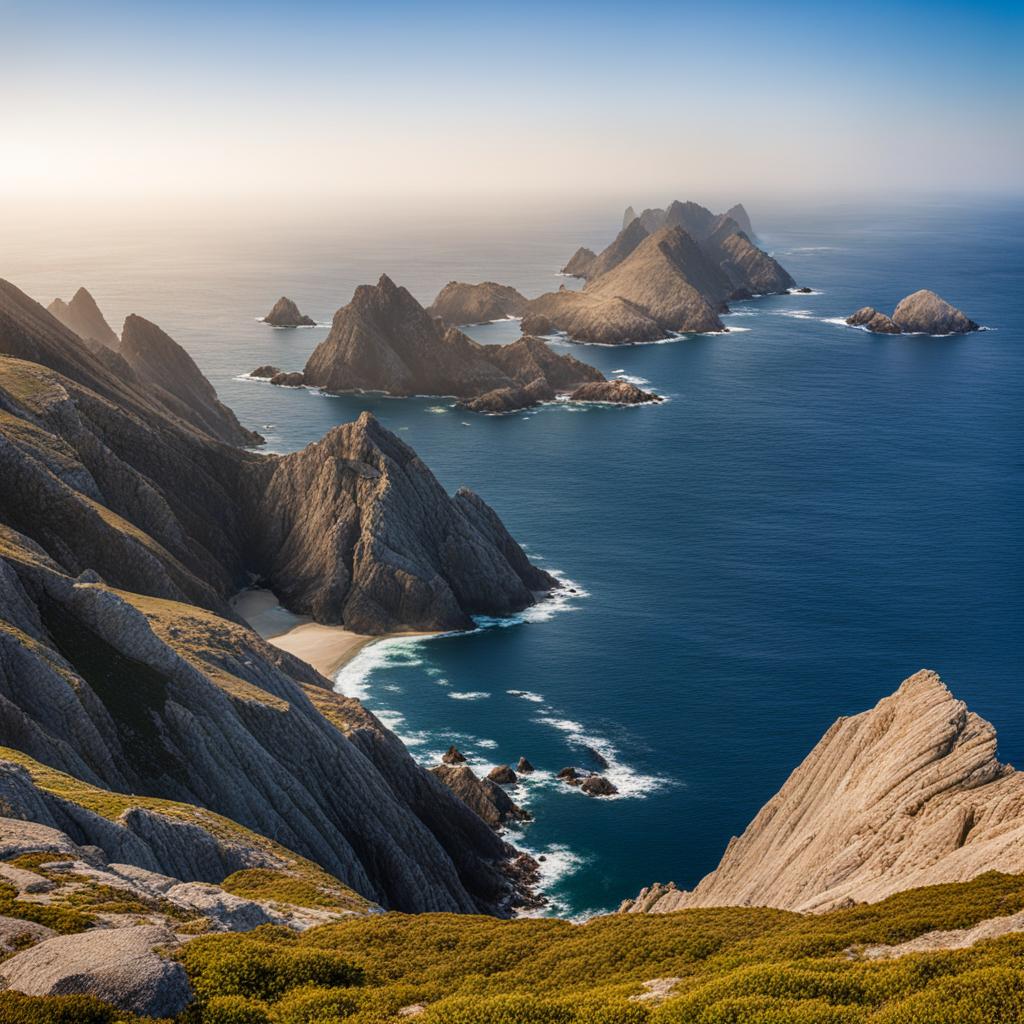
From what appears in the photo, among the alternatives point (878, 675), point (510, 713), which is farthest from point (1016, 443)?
point (510, 713)

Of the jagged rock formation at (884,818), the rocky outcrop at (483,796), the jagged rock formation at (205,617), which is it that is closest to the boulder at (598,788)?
the rocky outcrop at (483,796)

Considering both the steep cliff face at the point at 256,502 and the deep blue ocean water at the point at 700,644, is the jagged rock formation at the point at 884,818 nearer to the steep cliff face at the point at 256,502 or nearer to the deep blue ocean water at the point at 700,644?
the deep blue ocean water at the point at 700,644

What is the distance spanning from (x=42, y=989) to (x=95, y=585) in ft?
148

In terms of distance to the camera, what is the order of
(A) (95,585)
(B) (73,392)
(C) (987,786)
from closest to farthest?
(C) (987,786) → (A) (95,585) → (B) (73,392)

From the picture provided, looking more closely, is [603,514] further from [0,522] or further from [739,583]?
[0,522]

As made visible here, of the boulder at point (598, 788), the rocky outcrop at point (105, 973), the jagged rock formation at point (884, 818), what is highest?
the rocky outcrop at point (105, 973)

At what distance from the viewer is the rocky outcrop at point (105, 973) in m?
30.2

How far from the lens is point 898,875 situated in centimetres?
4991

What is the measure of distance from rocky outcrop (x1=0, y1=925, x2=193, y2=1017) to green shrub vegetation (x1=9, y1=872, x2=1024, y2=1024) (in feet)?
3.09

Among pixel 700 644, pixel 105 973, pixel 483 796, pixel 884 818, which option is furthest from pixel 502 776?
pixel 105 973

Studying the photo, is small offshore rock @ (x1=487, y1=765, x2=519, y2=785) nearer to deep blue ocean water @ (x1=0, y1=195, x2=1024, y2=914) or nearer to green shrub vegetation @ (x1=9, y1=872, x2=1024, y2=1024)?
deep blue ocean water @ (x1=0, y1=195, x2=1024, y2=914)

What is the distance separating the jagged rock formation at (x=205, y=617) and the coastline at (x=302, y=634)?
1.94m

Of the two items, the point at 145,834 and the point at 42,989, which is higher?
the point at 42,989

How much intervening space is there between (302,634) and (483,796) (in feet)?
139
